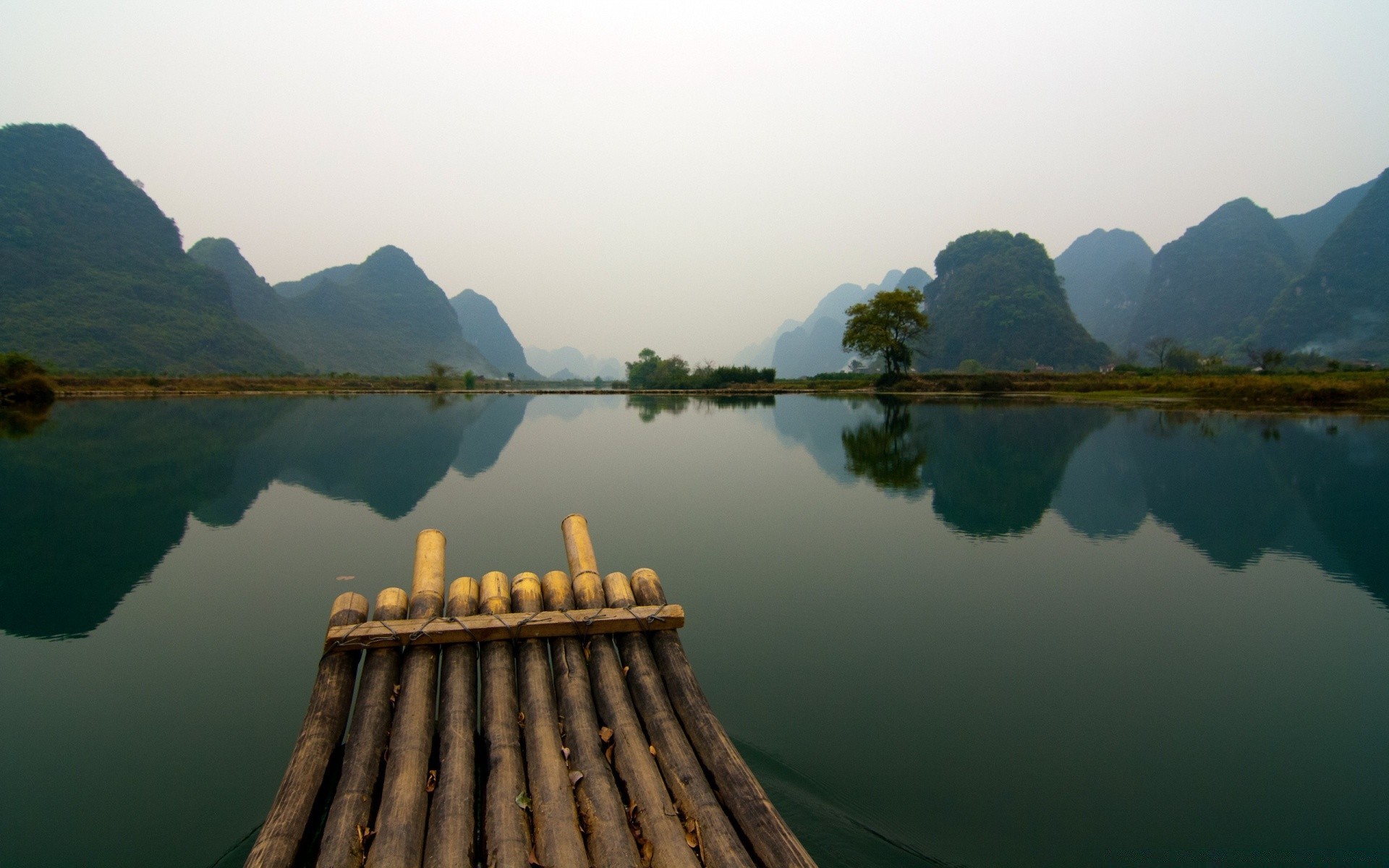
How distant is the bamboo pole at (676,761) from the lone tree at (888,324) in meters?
58.9

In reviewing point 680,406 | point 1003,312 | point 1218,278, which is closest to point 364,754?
point 680,406

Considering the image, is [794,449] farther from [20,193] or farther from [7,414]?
[20,193]

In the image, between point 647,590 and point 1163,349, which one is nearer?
point 647,590

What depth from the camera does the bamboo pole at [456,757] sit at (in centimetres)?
268

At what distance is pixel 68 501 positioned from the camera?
491 inches

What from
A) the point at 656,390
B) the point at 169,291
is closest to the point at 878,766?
the point at 656,390

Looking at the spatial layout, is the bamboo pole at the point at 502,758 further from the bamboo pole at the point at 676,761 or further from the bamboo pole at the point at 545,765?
the bamboo pole at the point at 676,761

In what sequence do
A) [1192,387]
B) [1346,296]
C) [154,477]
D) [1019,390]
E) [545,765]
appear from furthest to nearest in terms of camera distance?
[1346,296], [1019,390], [1192,387], [154,477], [545,765]

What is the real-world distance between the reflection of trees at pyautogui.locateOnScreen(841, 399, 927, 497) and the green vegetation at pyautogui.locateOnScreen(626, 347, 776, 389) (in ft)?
144

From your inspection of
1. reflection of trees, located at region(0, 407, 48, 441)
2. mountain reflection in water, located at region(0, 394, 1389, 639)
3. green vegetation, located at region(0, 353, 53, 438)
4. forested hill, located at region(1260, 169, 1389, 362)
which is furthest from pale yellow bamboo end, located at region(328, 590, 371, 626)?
forested hill, located at region(1260, 169, 1389, 362)

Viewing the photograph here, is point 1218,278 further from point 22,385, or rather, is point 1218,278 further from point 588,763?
point 22,385

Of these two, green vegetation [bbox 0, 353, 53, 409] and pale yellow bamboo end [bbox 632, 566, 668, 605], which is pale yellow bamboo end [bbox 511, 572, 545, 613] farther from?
green vegetation [bbox 0, 353, 53, 409]

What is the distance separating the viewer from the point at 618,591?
4.74 meters

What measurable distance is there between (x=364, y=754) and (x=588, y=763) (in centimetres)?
116
